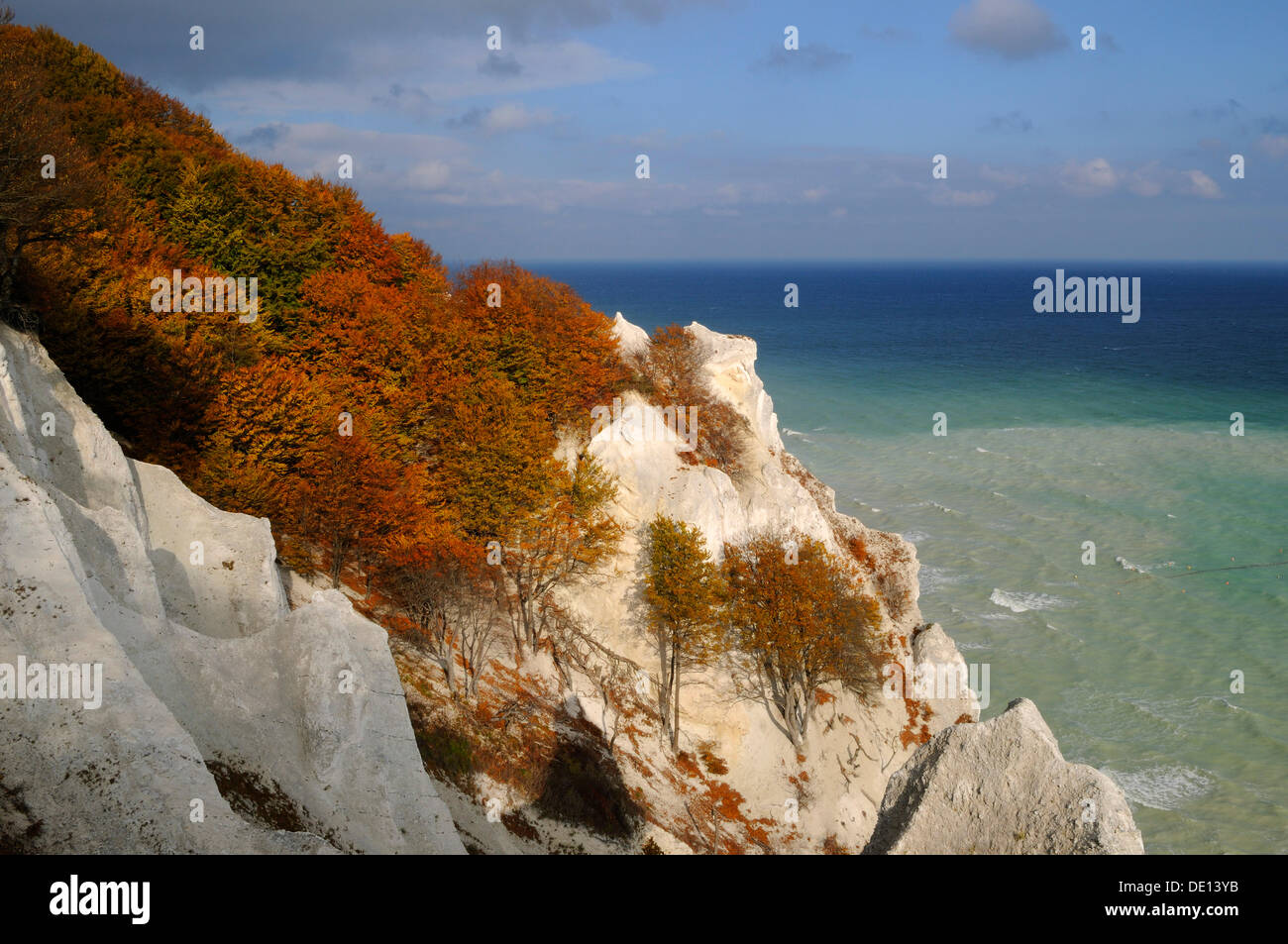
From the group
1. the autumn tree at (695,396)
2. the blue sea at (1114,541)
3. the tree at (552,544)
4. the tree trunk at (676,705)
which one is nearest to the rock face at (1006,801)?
the tree trunk at (676,705)

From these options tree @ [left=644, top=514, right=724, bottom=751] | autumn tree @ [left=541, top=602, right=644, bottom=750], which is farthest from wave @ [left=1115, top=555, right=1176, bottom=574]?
autumn tree @ [left=541, top=602, right=644, bottom=750]

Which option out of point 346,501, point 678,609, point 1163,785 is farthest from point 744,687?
point 1163,785

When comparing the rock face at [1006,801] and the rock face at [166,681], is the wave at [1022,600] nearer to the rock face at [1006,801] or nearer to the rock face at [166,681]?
the rock face at [1006,801]

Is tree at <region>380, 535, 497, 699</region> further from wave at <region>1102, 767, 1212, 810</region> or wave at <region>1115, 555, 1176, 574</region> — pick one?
wave at <region>1115, 555, 1176, 574</region>

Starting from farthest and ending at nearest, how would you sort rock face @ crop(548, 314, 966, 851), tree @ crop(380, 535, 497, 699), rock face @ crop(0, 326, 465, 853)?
rock face @ crop(548, 314, 966, 851) → tree @ crop(380, 535, 497, 699) → rock face @ crop(0, 326, 465, 853)

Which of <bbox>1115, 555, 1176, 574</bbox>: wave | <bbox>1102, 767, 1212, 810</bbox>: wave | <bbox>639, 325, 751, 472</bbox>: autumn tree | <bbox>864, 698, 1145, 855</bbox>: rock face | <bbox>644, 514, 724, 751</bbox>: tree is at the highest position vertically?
<bbox>639, 325, 751, 472</bbox>: autumn tree

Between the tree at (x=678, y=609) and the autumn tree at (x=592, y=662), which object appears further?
the tree at (x=678, y=609)
